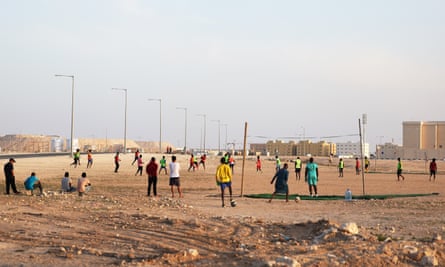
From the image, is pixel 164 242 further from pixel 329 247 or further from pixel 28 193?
pixel 28 193

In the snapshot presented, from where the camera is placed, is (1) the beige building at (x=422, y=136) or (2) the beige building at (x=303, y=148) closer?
(1) the beige building at (x=422, y=136)

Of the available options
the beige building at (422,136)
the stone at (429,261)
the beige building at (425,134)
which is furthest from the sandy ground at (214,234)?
the beige building at (425,134)

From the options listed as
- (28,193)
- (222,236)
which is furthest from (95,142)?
(222,236)

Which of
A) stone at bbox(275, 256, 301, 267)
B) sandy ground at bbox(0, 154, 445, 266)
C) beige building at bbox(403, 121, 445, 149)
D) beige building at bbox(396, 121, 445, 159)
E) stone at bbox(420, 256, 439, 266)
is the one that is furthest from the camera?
beige building at bbox(403, 121, 445, 149)

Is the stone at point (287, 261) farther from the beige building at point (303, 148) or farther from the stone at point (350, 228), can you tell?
the beige building at point (303, 148)

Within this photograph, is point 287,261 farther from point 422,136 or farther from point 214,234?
point 422,136

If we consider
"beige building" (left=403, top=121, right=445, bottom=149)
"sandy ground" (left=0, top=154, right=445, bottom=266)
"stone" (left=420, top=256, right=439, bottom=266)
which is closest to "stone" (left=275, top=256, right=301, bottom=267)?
"sandy ground" (left=0, top=154, right=445, bottom=266)

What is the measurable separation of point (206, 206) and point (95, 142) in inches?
6943

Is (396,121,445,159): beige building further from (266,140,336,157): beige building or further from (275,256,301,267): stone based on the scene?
(275,256,301,267): stone

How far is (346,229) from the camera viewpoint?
38.3ft

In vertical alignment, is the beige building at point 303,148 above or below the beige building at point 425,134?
below

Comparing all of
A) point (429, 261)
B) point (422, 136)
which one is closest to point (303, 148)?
point (422, 136)

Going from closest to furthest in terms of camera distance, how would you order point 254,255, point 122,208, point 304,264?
point 304,264 < point 254,255 < point 122,208

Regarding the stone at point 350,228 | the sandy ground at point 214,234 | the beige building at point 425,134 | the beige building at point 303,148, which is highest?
the beige building at point 425,134
